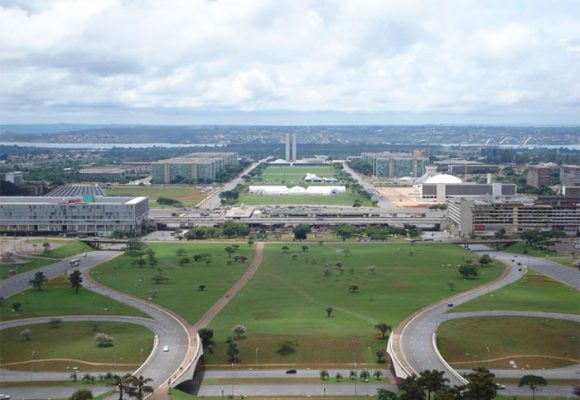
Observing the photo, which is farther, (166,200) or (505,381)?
(166,200)

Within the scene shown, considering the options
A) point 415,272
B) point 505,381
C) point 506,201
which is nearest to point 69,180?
point 506,201

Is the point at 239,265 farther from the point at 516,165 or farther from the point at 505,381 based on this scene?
the point at 516,165

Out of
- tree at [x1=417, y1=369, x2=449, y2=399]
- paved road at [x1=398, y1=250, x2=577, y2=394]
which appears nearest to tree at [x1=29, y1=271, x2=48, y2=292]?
paved road at [x1=398, y1=250, x2=577, y2=394]

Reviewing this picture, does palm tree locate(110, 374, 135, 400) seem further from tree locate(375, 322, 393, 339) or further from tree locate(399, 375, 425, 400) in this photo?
tree locate(375, 322, 393, 339)

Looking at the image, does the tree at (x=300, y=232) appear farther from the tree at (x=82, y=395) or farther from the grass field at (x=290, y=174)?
the grass field at (x=290, y=174)

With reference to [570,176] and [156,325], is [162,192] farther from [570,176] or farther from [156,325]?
[156,325]

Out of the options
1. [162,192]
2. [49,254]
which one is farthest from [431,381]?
[162,192]

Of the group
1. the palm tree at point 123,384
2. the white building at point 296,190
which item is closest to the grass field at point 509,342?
the palm tree at point 123,384
